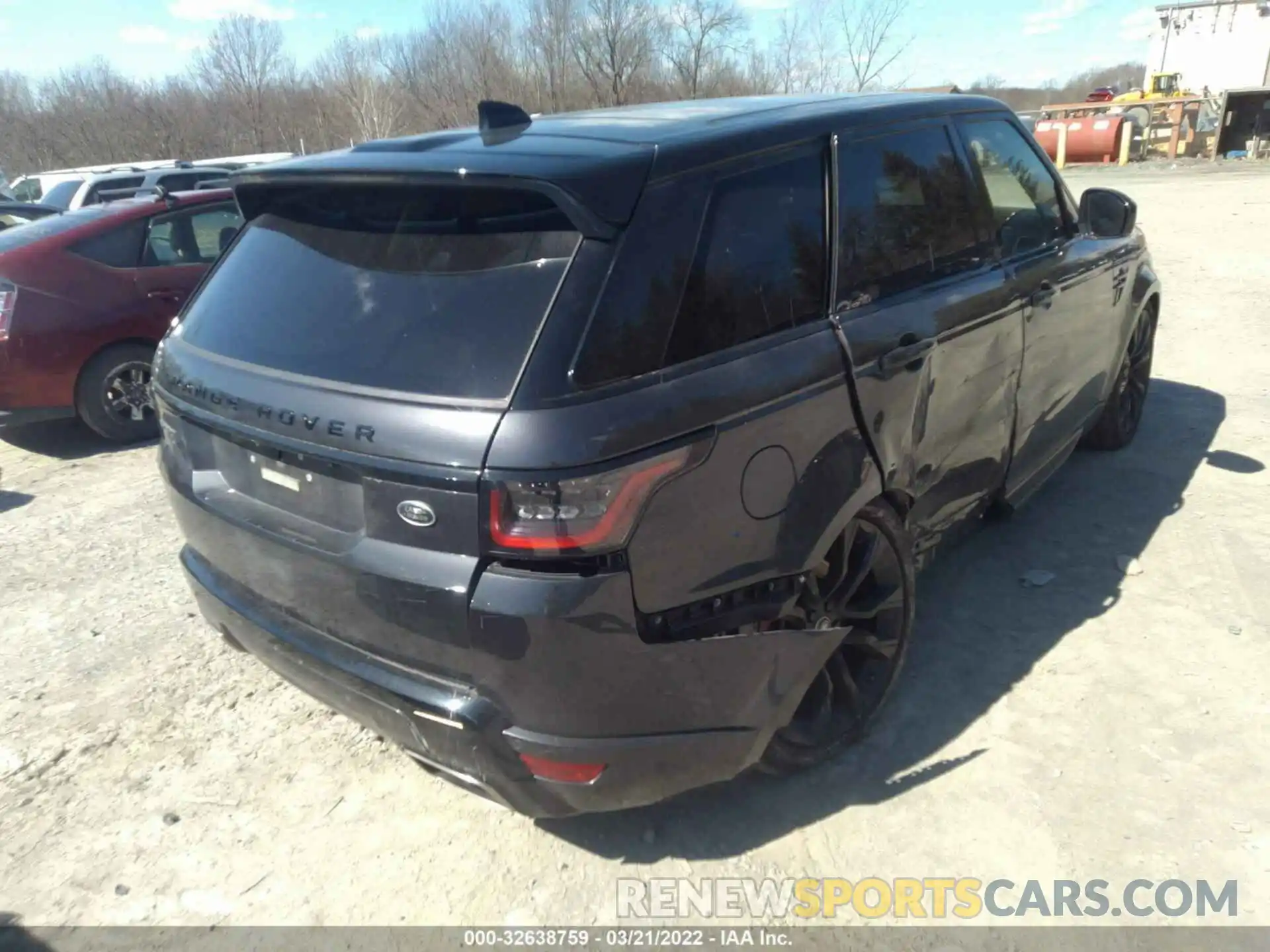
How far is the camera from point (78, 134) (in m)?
43.2

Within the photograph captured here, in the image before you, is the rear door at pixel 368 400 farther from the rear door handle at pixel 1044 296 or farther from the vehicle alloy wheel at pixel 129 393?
the vehicle alloy wheel at pixel 129 393

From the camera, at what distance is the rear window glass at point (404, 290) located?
208 centimetres

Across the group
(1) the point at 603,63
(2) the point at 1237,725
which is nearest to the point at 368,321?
(2) the point at 1237,725

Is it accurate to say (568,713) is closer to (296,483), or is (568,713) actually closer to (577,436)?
(577,436)

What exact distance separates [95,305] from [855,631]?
231 inches

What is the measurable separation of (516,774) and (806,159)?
6.36 feet

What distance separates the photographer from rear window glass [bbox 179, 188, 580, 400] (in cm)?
208

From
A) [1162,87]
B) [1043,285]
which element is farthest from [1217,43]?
[1043,285]

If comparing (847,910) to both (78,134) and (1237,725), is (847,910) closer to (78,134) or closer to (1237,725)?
(1237,725)

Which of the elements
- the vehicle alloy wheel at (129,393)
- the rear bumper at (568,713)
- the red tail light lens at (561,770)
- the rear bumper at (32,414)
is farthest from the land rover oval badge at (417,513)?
the rear bumper at (32,414)

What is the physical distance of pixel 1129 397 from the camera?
534cm

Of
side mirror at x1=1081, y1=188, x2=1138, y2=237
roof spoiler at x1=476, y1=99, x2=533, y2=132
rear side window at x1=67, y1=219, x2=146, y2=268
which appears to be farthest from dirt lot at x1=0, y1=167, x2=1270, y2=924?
rear side window at x1=67, y1=219, x2=146, y2=268

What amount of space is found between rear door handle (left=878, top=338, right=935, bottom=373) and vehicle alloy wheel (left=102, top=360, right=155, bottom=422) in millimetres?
5575

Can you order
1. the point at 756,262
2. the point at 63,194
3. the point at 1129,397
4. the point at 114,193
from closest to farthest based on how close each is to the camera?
the point at 756,262 < the point at 1129,397 < the point at 114,193 < the point at 63,194
